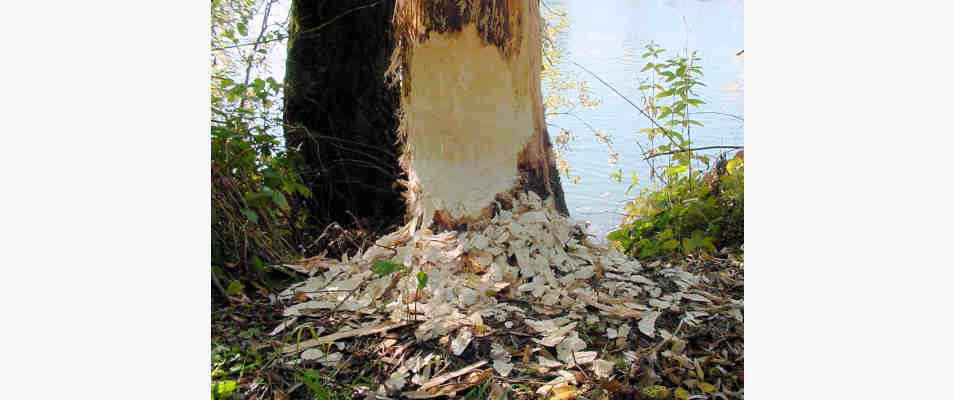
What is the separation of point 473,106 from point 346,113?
0.58 metres

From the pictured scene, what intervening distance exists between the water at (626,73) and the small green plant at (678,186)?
0.02 metres

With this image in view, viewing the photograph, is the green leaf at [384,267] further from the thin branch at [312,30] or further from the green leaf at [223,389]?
the thin branch at [312,30]

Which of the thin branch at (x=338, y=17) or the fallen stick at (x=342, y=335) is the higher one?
the thin branch at (x=338, y=17)

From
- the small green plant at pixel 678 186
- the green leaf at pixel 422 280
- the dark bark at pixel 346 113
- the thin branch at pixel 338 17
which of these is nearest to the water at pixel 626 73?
the small green plant at pixel 678 186

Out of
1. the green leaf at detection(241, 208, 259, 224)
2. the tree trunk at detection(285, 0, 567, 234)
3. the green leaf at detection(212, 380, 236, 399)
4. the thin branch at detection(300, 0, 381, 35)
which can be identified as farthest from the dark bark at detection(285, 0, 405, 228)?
the green leaf at detection(212, 380, 236, 399)

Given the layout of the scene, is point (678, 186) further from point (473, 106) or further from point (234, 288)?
point (234, 288)

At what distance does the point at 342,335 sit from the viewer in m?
1.25

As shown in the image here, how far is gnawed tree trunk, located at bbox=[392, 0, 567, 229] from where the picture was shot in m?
1.35

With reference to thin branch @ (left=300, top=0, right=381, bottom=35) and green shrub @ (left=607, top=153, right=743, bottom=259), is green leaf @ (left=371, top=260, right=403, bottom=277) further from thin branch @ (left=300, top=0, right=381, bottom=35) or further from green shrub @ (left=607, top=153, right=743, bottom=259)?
thin branch @ (left=300, top=0, right=381, bottom=35)

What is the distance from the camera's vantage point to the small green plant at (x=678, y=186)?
139 centimetres

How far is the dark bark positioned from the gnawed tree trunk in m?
0.32
